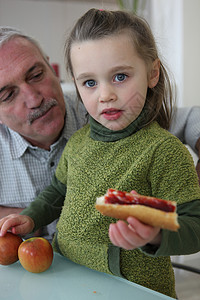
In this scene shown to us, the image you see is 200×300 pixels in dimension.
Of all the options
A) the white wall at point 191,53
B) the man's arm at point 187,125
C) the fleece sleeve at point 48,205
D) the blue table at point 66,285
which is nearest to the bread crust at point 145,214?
the blue table at point 66,285

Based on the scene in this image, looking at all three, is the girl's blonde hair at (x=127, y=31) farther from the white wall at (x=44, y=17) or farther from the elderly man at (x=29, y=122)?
the white wall at (x=44, y=17)

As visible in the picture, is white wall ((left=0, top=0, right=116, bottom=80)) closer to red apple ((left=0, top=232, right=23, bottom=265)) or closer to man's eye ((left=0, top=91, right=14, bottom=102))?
man's eye ((left=0, top=91, right=14, bottom=102))

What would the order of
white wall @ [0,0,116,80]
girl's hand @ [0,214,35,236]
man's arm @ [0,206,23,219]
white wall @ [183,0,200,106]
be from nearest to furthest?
girl's hand @ [0,214,35,236] → man's arm @ [0,206,23,219] → white wall @ [183,0,200,106] → white wall @ [0,0,116,80]

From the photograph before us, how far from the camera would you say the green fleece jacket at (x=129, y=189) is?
2.40 feet

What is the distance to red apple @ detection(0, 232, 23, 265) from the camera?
888 millimetres

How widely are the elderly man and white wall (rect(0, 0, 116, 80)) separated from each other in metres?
4.55

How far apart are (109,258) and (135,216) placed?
32 cm

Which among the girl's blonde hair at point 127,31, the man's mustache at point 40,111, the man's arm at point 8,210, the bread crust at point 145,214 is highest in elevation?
the girl's blonde hair at point 127,31

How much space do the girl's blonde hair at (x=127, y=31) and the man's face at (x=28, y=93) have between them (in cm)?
34

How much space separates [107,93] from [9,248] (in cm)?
48

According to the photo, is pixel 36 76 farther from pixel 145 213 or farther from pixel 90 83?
pixel 145 213

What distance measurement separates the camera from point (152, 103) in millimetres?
906

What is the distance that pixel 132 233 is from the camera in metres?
0.57

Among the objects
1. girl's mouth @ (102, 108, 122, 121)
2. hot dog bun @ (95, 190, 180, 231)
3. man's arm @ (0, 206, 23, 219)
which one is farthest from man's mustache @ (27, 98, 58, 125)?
hot dog bun @ (95, 190, 180, 231)
